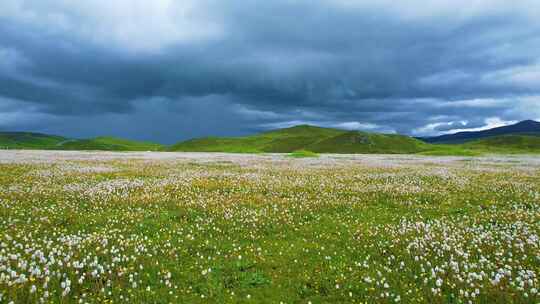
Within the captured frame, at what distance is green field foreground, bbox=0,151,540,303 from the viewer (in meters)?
7.02

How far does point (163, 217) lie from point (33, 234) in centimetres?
433

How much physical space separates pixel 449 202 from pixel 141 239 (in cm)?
1523

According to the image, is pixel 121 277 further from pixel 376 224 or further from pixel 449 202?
pixel 449 202

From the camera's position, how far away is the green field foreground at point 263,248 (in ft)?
23.0

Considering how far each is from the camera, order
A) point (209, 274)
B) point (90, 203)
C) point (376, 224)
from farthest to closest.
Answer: point (90, 203)
point (376, 224)
point (209, 274)

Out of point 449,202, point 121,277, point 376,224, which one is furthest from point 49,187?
point 449,202

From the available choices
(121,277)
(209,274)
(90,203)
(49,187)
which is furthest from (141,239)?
(49,187)

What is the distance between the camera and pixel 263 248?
10.1 m

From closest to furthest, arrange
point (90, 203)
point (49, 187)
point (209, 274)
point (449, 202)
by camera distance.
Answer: point (209, 274) → point (90, 203) → point (449, 202) → point (49, 187)

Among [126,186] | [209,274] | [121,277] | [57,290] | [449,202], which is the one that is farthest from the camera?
[126,186]

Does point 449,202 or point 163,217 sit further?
point 449,202

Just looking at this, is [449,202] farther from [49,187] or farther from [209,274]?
[49,187]

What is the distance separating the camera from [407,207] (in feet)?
51.6

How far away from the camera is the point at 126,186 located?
19734 mm
